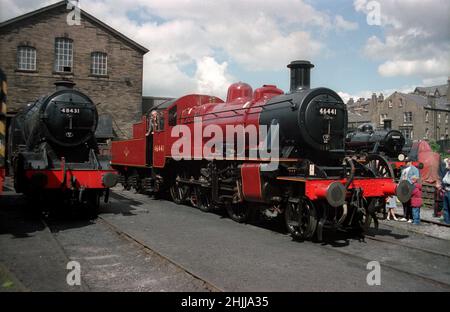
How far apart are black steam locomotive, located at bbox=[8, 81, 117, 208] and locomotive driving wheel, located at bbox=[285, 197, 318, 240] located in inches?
173

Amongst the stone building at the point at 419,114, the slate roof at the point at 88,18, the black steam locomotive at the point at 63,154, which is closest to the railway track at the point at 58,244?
the black steam locomotive at the point at 63,154

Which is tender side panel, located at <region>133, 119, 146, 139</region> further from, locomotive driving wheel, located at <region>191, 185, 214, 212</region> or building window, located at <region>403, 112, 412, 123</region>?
building window, located at <region>403, 112, 412, 123</region>

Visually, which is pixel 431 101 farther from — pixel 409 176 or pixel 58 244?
pixel 58 244

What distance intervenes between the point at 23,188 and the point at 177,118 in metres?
5.07

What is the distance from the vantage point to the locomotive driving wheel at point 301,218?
7883 millimetres

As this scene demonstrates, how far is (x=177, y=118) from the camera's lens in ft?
43.6

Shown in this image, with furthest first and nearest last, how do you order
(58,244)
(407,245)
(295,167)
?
1. (295,167)
2. (407,245)
3. (58,244)

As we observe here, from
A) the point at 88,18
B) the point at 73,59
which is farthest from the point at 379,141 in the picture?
the point at 88,18

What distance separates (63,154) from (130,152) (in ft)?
19.0

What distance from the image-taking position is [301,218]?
8242 millimetres

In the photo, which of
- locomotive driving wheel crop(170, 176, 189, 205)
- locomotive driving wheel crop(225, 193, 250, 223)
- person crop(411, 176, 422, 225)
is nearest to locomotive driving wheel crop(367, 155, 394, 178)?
person crop(411, 176, 422, 225)

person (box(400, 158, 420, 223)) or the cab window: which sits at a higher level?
the cab window

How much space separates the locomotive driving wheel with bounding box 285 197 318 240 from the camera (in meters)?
7.88

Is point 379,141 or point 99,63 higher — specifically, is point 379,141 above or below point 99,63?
below
